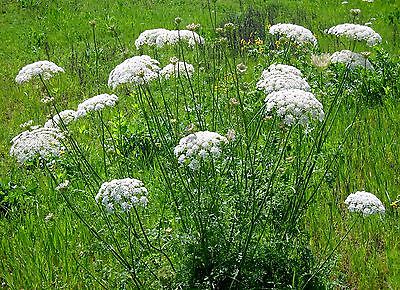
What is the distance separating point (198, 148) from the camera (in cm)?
281

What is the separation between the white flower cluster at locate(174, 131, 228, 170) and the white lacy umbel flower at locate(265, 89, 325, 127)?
364 millimetres

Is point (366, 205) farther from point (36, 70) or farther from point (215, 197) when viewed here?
point (36, 70)

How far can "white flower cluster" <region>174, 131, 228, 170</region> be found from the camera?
9.17ft

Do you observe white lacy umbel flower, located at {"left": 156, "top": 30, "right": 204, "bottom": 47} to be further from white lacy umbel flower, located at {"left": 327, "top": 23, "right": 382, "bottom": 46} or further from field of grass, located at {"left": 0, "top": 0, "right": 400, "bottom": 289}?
white lacy umbel flower, located at {"left": 327, "top": 23, "right": 382, "bottom": 46}

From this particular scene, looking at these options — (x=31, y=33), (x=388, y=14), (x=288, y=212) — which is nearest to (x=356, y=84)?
(x=288, y=212)

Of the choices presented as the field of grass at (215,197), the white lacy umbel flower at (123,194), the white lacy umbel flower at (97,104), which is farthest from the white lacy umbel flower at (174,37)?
the white lacy umbel flower at (123,194)

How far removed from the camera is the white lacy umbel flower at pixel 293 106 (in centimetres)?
281

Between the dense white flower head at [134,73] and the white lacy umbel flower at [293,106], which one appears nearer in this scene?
the white lacy umbel flower at [293,106]

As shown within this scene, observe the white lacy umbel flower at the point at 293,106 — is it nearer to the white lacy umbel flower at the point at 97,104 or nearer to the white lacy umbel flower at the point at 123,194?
the white lacy umbel flower at the point at 123,194

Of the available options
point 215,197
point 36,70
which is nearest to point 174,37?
point 36,70

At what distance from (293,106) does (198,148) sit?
1.93ft

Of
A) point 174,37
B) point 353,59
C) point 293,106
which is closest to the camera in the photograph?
point 293,106

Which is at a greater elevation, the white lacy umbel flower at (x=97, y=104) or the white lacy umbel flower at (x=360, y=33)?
the white lacy umbel flower at (x=360, y=33)

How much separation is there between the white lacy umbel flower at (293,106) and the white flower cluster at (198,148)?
1.19 ft
